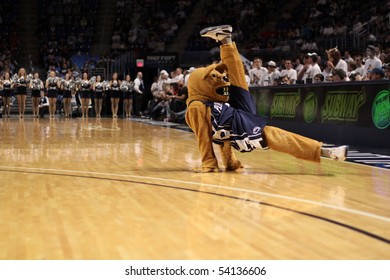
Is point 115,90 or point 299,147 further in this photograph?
point 115,90

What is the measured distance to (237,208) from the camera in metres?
5.79

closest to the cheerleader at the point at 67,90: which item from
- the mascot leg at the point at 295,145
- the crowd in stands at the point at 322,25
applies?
the crowd in stands at the point at 322,25

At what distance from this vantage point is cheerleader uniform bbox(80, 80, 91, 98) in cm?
2803

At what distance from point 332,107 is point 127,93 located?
15684 millimetres

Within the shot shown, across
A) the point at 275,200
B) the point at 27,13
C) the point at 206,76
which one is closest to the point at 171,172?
the point at 206,76

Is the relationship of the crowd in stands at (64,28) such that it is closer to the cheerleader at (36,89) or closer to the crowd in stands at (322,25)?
the cheerleader at (36,89)

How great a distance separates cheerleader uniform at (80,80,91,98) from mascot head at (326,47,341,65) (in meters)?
15.1

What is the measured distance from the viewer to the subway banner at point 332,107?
39.2 feet

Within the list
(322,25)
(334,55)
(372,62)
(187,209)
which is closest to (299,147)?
(187,209)

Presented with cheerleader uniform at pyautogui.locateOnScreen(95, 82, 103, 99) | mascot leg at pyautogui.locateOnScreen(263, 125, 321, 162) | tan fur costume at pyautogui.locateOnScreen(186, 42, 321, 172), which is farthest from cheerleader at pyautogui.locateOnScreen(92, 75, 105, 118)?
mascot leg at pyautogui.locateOnScreen(263, 125, 321, 162)

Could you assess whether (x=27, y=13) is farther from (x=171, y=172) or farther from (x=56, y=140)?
(x=171, y=172)

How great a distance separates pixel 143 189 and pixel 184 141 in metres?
6.96

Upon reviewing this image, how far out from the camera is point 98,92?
28.7 metres

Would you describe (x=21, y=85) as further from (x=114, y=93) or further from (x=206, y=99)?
(x=206, y=99)
